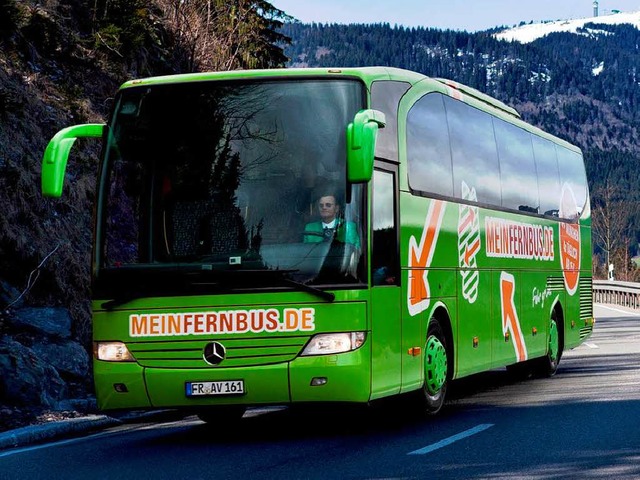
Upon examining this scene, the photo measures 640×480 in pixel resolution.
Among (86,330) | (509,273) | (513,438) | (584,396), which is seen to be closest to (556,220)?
(509,273)

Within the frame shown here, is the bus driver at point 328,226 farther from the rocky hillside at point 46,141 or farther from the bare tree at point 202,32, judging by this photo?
the bare tree at point 202,32

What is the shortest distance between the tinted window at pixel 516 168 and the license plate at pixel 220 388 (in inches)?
230

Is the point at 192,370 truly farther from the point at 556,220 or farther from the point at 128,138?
the point at 556,220

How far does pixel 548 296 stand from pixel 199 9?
53.3 feet

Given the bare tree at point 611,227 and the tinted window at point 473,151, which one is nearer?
the tinted window at point 473,151

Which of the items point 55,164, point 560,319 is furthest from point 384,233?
point 560,319

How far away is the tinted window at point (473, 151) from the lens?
510 inches

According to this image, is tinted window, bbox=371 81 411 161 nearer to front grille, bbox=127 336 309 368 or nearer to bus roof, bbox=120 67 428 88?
bus roof, bbox=120 67 428 88

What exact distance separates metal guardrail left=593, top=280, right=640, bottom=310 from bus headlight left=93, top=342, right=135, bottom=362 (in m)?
36.4

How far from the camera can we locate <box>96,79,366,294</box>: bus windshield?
32.8 feet

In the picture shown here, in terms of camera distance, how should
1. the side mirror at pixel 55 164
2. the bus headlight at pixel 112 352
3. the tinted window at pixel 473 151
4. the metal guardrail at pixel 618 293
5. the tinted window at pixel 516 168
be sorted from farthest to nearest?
the metal guardrail at pixel 618 293 → the tinted window at pixel 516 168 → the tinted window at pixel 473 151 → the bus headlight at pixel 112 352 → the side mirror at pixel 55 164

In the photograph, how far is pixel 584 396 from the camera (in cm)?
1364

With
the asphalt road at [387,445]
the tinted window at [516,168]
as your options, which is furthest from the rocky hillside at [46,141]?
the tinted window at [516,168]

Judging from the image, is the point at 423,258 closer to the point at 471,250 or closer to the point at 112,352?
the point at 471,250
